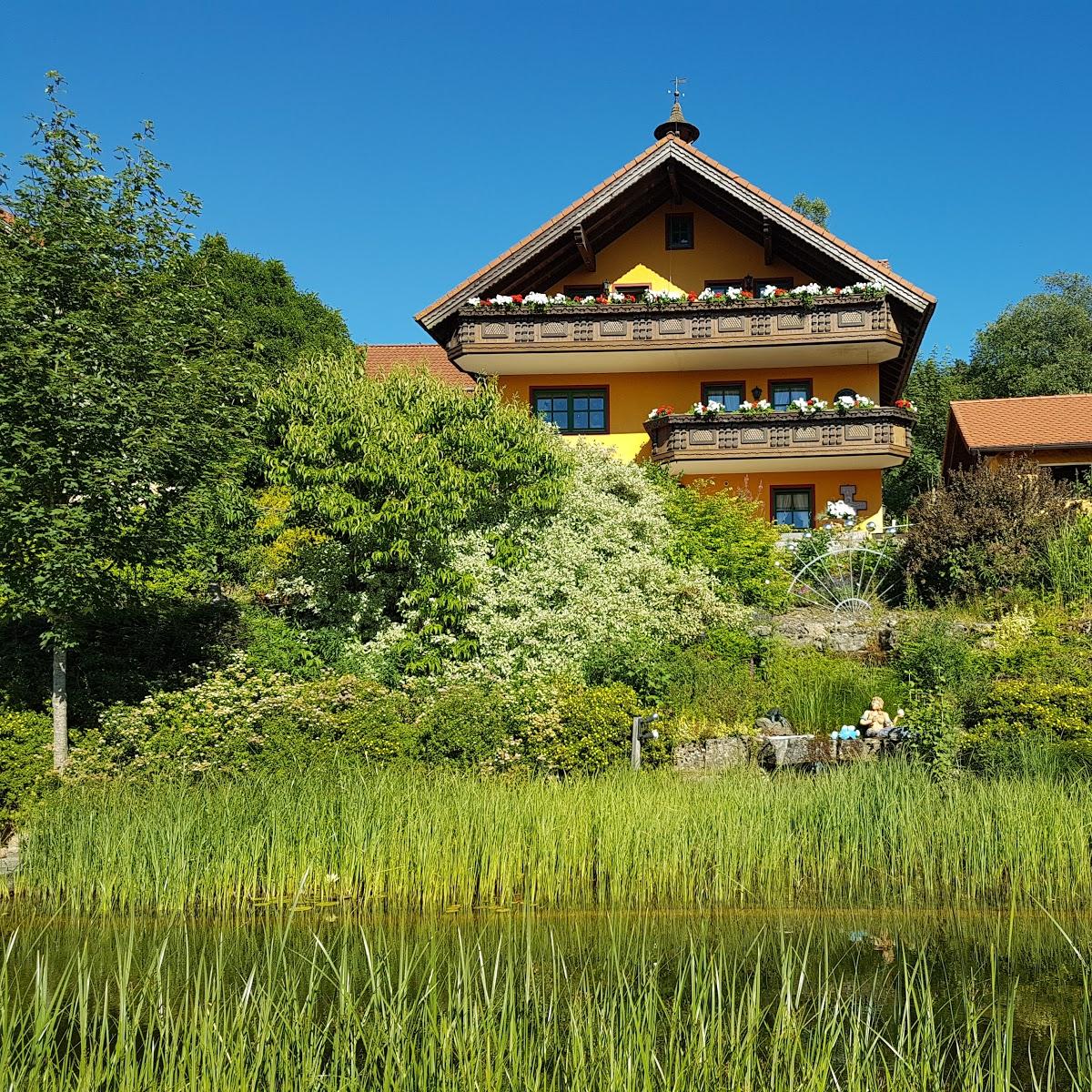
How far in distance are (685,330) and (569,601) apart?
10.1 metres

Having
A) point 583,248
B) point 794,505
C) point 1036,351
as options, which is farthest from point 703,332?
point 1036,351

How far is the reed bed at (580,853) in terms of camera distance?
795cm

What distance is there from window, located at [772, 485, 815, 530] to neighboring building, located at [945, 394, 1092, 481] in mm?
3306

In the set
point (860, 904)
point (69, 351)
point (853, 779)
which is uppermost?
point (69, 351)

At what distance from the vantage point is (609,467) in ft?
61.8

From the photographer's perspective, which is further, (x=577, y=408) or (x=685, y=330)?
(x=577, y=408)

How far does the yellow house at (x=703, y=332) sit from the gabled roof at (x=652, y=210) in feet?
0.14

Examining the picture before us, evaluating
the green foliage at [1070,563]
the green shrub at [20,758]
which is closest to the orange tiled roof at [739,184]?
the green foliage at [1070,563]

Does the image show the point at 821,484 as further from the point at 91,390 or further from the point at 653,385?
the point at 91,390

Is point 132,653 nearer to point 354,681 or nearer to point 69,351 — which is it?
point 354,681

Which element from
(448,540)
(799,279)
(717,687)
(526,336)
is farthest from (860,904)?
(799,279)

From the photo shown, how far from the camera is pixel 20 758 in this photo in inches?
416

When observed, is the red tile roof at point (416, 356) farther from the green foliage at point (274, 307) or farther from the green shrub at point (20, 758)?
the green shrub at point (20, 758)

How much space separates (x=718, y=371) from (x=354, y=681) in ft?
50.1
